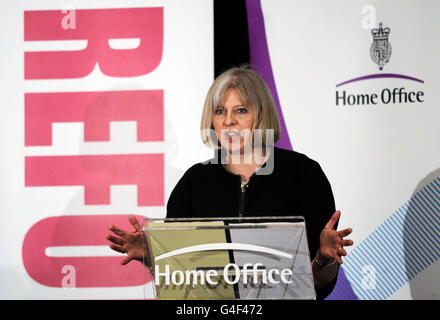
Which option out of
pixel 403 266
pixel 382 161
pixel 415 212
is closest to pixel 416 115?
pixel 382 161

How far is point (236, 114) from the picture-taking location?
2.09m

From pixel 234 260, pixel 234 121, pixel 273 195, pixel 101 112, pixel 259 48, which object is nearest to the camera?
pixel 234 260

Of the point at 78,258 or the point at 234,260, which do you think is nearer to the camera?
the point at 234,260

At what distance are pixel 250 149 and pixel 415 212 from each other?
111cm

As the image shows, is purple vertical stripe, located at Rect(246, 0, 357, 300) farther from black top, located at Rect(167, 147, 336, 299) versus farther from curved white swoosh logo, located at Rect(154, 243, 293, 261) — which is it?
curved white swoosh logo, located at Rect(154, 243, 293, 261)

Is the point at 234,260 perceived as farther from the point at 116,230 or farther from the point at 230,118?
the point at 230,118

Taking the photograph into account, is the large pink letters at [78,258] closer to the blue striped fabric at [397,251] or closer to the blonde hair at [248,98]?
the blonde hair at [248,98]

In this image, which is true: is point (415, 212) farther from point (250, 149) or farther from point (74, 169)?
point (74, 169)

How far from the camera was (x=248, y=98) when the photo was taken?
2.11 meters

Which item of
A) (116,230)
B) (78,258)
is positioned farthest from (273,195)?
(78,258)

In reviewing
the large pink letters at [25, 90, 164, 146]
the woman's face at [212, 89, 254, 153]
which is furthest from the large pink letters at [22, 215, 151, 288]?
the woman's face at [212, 89, 254, 153]

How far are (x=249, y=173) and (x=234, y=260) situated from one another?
Result: 2.98ft
